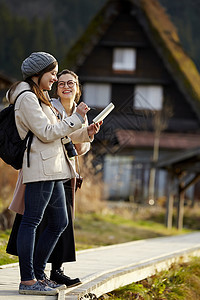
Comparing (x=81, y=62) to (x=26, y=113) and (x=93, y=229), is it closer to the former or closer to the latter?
(x=93, y=229)

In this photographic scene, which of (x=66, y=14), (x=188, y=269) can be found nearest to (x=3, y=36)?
(x=66, y=14)

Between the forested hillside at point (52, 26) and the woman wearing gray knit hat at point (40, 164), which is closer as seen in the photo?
the woman wearing gray knit hat at point (40, 164)

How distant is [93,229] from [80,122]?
923 cm

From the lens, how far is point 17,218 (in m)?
5.21

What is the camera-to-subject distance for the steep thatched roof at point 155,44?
28500 millimetres

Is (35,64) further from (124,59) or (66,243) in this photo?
(124,59)

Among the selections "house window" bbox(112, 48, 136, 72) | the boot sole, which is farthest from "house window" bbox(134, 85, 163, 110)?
the boot sole

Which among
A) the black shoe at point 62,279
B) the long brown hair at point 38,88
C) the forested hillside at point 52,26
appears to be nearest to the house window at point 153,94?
the forested hillside at point 52,26

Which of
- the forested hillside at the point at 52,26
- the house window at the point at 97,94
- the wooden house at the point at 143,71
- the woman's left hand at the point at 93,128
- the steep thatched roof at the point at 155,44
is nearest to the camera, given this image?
the woman's left hand at the point at 93,128

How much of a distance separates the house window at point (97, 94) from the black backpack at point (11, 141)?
25.3 metres

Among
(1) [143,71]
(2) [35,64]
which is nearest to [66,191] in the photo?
(2) [35,64]

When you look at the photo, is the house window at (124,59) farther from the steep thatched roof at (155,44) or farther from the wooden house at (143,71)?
the steep thatched roof at (155,44)

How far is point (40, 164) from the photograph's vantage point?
484 cm

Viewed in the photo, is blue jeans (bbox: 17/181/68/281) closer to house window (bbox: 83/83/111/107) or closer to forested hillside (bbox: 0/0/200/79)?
house window (bbox: 83/83/111/107)
